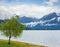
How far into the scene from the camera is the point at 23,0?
598 inches

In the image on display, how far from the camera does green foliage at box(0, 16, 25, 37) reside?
13.1 meters

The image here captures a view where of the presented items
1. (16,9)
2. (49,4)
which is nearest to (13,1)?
(16,9)

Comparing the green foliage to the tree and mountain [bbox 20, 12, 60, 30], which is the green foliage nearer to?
the tree

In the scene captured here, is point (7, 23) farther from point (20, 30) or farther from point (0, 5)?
point (0, 5)

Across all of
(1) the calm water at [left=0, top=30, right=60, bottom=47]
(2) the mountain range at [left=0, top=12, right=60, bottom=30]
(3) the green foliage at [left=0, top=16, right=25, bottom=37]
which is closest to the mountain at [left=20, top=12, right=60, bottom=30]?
(2) the mountain range at [left=0, top=12, right=60, bottom=30]

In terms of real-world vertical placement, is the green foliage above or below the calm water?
above

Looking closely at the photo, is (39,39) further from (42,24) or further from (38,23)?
(38,23)

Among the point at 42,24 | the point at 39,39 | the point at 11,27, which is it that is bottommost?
the point at 39,39

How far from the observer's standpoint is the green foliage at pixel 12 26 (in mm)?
13109

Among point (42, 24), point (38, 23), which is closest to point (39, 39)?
point (42, 24)

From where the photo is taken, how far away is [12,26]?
13109mm

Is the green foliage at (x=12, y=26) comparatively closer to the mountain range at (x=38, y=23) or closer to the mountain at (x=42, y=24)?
the mountain range at (x=38, y=23)

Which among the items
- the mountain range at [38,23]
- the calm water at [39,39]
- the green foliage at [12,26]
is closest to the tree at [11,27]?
the green foliage at [12,26]

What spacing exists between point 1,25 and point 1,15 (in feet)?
2.38
